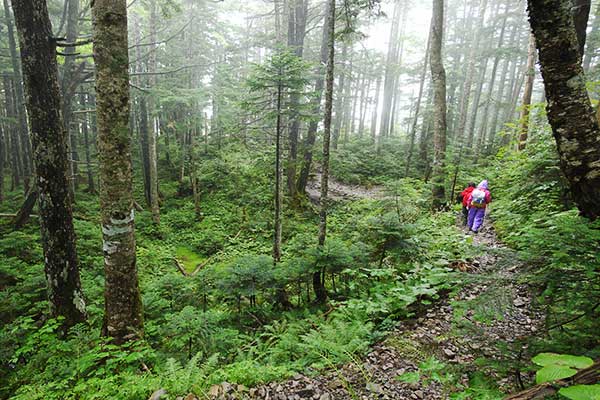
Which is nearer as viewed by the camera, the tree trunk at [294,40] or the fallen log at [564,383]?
the fallen log at [564,383]

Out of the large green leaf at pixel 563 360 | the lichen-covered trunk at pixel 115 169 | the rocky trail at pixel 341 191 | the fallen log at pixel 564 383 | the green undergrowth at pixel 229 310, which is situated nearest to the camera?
the large green leaf at pixel 563 360

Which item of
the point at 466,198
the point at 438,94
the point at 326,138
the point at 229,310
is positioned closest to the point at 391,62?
the point at 438,94

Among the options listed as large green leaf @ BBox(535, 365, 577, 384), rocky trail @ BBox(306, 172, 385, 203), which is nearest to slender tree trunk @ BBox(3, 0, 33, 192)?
rocky trail @ BBox(306, 172, 385, 203)

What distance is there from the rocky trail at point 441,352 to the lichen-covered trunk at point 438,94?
21.8ft

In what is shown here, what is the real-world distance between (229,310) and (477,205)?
671 cm

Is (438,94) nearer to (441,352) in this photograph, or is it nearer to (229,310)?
(441,352)

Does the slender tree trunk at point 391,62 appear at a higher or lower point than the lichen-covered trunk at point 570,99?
higher

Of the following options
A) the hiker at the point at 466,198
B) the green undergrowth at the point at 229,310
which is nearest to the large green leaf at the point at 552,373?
the green undergrowth at the point at 229,310

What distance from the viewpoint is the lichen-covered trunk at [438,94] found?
973cm

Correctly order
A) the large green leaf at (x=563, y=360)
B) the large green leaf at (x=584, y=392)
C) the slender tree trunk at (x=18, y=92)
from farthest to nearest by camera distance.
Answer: the slender tree trunk at (x=18, y=92)
the large green leaf at (x=563, y=360)
the large green leaf at (x=584, y=392)

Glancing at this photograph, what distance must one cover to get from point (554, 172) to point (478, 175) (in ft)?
23.2

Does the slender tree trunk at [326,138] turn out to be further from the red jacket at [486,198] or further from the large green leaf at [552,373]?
the large green leaf at [552,373]

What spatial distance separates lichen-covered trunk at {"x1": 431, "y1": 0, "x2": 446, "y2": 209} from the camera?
973 cm

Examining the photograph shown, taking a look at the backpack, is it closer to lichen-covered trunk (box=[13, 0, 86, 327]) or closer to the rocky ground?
the rocky ground
